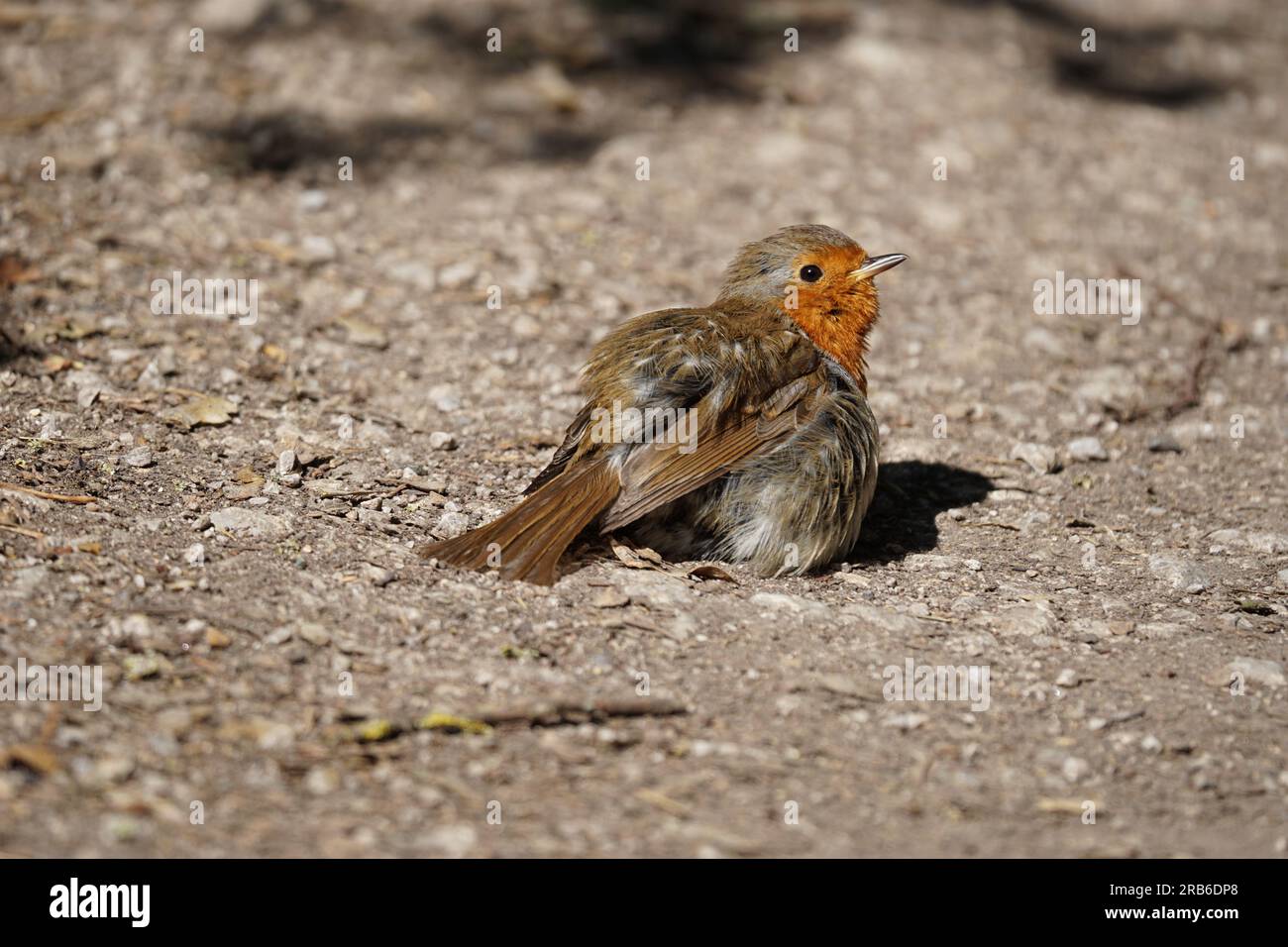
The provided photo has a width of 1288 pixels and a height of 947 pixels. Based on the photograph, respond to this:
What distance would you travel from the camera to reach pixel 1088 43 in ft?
35.6

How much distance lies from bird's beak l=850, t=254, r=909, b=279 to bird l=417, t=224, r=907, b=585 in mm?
461

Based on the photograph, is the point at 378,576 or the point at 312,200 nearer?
the point at 378,576

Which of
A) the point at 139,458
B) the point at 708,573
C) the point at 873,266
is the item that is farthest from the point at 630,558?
the point at 139,458

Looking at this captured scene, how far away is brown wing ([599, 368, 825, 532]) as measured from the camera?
4.58 m

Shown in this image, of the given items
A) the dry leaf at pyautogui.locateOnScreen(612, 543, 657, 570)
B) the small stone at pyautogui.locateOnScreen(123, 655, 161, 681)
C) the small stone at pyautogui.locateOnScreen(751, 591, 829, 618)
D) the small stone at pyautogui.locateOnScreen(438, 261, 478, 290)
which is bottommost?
the small stone at pyautogui.locateOnScreen(123, 655, 161, 681)

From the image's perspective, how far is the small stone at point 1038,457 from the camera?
5988 mm

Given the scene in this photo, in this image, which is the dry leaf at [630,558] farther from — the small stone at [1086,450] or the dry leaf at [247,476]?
the small stone at [1086,450]

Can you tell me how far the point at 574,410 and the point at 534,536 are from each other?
167cm

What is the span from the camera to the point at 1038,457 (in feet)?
19.7

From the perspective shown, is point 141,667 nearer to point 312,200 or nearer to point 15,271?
point 15,271

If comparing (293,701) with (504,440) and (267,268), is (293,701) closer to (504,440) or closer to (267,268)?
(504,440)

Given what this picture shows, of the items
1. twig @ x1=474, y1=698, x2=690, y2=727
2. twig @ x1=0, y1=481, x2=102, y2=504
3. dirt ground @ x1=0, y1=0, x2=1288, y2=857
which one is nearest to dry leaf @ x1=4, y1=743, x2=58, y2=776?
dirt ground @ x1=0, y1=0, x2=1288, y2=857

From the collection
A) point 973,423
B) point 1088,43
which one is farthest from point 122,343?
point 1088,43

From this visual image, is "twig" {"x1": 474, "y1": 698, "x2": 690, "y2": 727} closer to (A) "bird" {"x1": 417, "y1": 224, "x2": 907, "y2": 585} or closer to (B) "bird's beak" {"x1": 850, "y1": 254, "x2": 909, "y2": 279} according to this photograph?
(A) "bird" {"x1": 417, "y1": 224, "x2": 907, "y2": 585}
